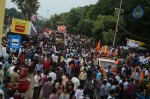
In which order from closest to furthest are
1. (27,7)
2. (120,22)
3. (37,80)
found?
(37,80) < (120,22) < (27,7)

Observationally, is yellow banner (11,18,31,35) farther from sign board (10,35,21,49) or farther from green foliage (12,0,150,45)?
green foliage (12,0,150,45)

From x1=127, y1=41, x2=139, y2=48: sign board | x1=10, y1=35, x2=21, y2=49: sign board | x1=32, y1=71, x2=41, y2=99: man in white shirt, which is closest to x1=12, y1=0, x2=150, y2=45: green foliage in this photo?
x1=127, y1=41, x2=139, y2=48: sign board

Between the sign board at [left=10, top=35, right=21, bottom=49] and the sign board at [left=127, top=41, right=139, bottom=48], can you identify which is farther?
the sign board at [left=127, top=41, right=139, bottom=48]

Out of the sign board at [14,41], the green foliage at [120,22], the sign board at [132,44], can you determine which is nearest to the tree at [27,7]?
the green foliage at [120,22]

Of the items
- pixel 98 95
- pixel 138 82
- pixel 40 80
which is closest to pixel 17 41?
pixel 40 80

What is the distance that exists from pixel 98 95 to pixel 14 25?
20.3 ft

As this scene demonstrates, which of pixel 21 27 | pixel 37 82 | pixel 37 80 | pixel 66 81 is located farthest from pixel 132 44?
pixel 37 80

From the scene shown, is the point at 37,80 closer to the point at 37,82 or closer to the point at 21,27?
the point at 37,82

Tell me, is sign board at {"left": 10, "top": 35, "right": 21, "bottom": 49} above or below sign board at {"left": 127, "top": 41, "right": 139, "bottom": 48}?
above

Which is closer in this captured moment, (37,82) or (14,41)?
(37,82)

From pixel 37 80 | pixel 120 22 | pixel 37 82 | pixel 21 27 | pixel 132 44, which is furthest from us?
pixel 120 22

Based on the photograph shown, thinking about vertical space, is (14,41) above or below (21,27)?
below

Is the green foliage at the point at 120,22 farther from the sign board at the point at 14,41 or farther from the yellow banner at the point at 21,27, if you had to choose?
the sign board at the point at 14,41

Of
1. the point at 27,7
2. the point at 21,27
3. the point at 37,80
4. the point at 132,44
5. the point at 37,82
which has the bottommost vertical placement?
the point at 37,82
